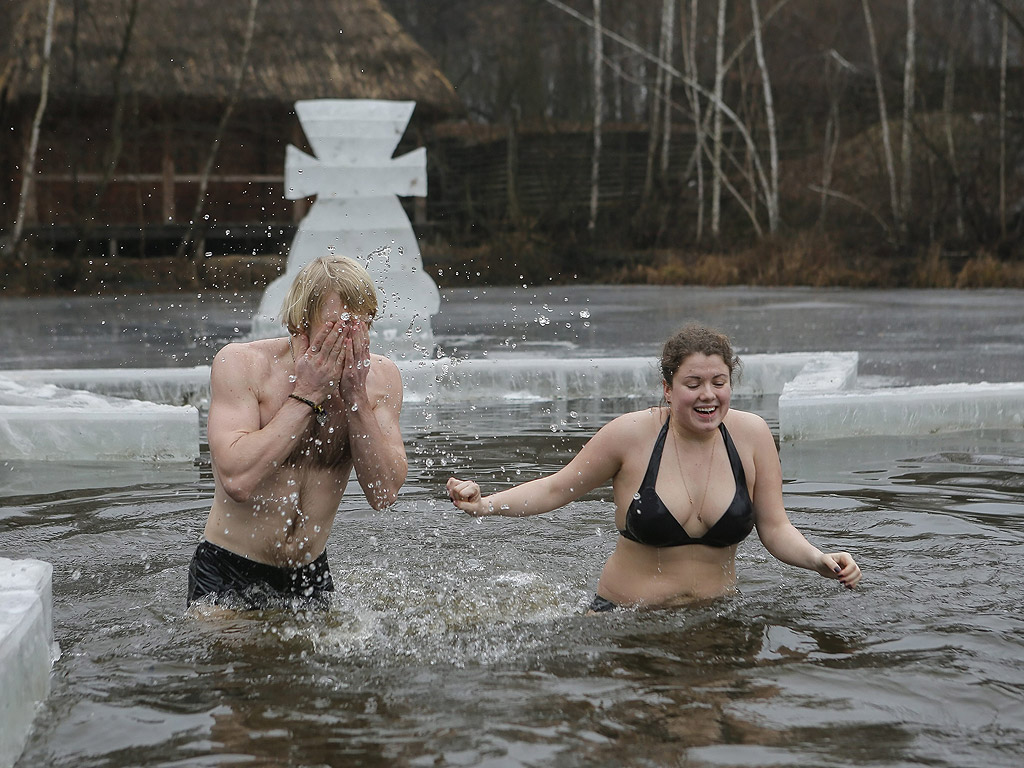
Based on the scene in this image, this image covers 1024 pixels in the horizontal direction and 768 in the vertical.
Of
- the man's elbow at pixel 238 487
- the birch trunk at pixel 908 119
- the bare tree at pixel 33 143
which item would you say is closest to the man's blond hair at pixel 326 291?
the man's elbow at pixel 238 487

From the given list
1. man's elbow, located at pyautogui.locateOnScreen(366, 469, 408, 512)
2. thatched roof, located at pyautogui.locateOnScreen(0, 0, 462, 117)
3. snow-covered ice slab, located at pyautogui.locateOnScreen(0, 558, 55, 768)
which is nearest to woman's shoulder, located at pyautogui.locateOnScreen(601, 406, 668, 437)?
man's elbow, located at pyautogui.locateOnScreen(366, 469, 408, 512)

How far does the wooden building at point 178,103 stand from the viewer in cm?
2072

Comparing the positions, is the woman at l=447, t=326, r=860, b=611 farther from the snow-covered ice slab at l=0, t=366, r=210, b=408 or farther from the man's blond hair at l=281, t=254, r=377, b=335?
the snow-covered ice slab at l=0, t=366, r=210, b=408

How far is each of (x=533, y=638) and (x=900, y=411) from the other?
384 cm

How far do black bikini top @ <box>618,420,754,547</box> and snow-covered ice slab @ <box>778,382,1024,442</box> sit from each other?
2.93m

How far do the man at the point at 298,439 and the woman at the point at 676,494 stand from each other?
334 millimetres

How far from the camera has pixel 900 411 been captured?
699cm

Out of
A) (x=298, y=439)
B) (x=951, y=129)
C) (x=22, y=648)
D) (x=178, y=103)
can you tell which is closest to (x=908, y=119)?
(x=951, y=129)

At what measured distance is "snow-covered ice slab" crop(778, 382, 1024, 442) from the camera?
6.82m

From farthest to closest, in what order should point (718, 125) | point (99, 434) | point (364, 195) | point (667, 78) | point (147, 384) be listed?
1. point (667, 78)
2. point (718, 125)
3. point (364, 195)
4. point (147, 384)
5. point (99, 434)

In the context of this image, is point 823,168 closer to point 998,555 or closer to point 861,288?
point 861,288

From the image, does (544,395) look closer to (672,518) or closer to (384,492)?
(672,518)

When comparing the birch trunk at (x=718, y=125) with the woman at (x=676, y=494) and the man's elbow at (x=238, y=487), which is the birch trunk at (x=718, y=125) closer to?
the woman at (x=676, y=494)

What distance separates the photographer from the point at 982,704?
10.5 ft
